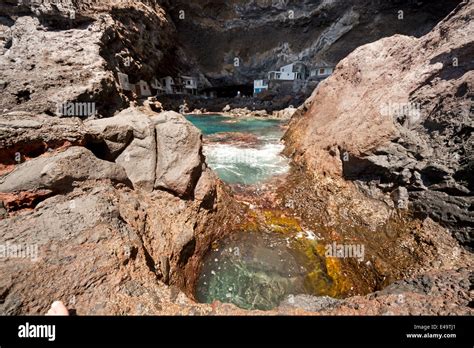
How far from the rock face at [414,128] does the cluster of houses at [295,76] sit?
3133 cm

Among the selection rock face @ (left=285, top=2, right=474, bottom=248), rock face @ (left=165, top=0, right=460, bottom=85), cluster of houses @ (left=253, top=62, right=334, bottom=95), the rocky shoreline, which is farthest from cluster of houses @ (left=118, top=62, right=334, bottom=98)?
rock face @ (left=285, top=2, right=474, bottom=248)

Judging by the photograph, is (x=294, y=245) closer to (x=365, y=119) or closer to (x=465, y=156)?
(x=465, y=156)

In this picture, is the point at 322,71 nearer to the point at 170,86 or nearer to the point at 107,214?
the point at 170,86

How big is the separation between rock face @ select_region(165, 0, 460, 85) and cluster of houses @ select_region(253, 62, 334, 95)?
1216 millimetres

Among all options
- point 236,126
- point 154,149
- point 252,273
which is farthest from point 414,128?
point 236,126

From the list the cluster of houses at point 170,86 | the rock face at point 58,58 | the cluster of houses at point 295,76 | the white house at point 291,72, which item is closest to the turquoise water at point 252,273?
the rock face at point 58,58

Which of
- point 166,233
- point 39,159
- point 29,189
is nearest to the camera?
point 29,189

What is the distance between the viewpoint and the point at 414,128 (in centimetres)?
664

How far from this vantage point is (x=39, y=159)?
4.36m

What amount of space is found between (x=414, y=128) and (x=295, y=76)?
3837cm

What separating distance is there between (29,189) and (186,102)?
39.9m

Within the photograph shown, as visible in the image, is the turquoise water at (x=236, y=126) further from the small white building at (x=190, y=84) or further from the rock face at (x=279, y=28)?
the rock face at (x=279, y=28)

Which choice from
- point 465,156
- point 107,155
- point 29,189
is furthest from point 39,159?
point 465,156
